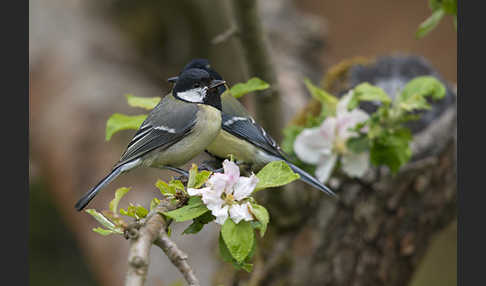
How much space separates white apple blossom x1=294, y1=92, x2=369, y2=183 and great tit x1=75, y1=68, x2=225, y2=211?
486 mm

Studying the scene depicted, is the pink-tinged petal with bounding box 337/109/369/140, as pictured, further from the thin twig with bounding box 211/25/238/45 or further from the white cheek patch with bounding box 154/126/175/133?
the white cheek patch with bounding box 154/126/175/133

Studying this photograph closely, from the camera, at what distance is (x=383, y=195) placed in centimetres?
153

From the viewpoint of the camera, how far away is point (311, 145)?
1.20 metres

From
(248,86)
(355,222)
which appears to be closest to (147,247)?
(248,86)

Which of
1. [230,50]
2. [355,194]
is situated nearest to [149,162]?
[355,194]

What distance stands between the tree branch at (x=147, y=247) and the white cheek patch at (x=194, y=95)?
0.50ft

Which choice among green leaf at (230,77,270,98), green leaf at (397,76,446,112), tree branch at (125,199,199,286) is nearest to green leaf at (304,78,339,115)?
green leaf at (397,76,446,112)

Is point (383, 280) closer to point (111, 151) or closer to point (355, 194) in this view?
point (355, 194)

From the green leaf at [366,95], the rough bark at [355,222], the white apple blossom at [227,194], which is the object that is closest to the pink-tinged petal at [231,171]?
the white apple blossom at [227,194]

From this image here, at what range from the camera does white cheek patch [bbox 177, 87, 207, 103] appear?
0.73 meters

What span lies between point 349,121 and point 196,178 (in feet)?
1.89

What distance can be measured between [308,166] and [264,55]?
→ 0.26 metres

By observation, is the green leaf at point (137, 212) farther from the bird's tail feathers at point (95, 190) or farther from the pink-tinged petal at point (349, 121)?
the pink-tinged petal at point (349, 121)

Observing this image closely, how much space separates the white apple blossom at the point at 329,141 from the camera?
3.89 feet
